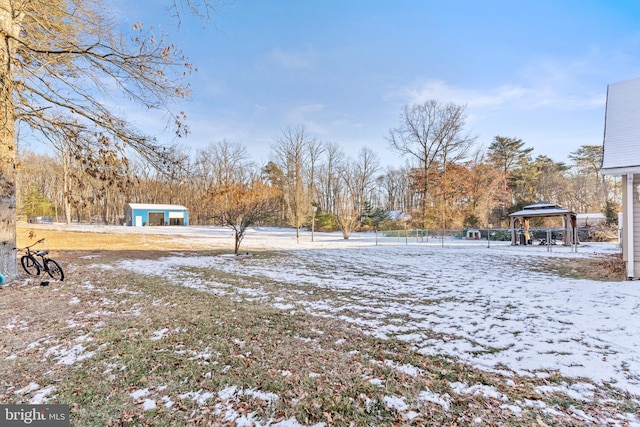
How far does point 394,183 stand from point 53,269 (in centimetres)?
4332

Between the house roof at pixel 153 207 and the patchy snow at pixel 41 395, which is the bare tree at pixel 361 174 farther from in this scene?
the patchy snow at pixel 41 395

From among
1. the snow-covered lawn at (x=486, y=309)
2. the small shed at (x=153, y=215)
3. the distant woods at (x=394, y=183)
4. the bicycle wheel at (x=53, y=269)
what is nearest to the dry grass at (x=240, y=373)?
the snow-covered lawn at (x=486, y=309)

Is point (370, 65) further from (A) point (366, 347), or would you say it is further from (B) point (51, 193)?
(B) point (51, 193)

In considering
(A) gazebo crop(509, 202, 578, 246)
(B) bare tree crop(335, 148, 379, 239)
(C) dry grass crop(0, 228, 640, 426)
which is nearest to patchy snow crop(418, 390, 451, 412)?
(C) dry grass crop(0, 228, 640, 426)

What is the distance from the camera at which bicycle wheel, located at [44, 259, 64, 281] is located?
6.64 m

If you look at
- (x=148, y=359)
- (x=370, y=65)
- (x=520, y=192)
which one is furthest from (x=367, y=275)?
(x=520, y=192)

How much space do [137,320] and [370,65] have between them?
15.4 metres

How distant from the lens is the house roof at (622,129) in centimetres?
683

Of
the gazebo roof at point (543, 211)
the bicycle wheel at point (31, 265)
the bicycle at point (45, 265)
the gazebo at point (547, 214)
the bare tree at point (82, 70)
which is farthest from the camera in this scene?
the gazebo roof at point (543, 211)

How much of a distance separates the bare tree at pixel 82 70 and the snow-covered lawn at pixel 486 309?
156 inches

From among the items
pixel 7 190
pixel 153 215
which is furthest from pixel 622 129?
pixel 153 215

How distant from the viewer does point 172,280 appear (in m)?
7.12

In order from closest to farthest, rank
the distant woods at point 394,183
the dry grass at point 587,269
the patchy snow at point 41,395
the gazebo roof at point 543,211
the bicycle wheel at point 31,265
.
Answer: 1. the patchy snow at point 41,395
2. the bicycle wheel at point 31,265
3. the dry grass at point 587,269
4. the gazebo roof at point 543,211
5. the distant woods at point 394,183

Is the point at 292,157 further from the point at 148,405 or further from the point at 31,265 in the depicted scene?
the point at 148,405
